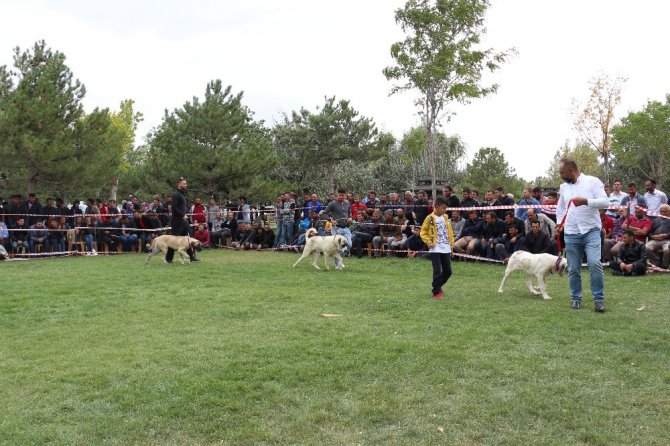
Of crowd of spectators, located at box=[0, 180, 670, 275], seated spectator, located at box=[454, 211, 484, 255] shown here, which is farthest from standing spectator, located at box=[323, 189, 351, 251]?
seated spectator, located at box=[454, 211, 484, 255]

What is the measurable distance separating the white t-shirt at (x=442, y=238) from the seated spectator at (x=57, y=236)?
550 inches

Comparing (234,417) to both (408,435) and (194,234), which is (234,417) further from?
(194,234)

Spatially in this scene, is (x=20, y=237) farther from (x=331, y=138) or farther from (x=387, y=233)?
(x=331, y=138)

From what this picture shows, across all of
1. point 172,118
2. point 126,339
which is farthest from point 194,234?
point 126,339

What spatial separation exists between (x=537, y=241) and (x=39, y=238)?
14849 millimetres

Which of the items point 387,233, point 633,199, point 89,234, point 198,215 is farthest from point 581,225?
point 89,234

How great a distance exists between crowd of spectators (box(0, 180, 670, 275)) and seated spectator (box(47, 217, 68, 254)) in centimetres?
3

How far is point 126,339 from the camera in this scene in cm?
695

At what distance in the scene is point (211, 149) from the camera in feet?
88.6

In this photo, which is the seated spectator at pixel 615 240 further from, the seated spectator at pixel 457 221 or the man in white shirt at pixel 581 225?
the man in white shirt at pixel 581 225

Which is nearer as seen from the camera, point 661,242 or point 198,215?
point 661,242

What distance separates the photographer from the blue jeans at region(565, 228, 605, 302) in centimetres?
788

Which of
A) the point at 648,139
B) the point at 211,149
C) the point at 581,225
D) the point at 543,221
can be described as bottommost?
the point at 581,225

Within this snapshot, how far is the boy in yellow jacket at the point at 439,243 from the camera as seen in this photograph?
30.8 ft
